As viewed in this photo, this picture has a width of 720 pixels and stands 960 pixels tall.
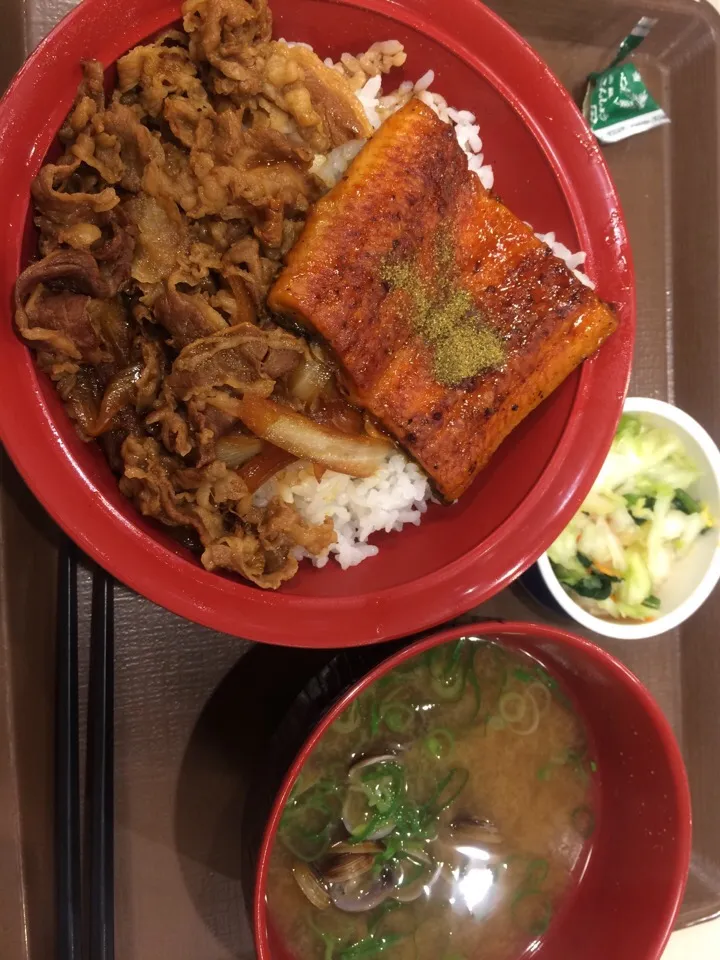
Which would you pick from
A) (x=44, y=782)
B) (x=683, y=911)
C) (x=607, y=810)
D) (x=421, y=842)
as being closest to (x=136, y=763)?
(x=44, y=782)

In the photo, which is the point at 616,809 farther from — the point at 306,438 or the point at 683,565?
the point at 306,438

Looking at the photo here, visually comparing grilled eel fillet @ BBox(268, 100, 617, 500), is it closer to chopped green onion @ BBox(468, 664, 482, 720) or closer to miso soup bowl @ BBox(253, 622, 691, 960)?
miso soup bowl @ BBox(253, 622, 691, 960)

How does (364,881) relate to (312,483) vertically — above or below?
below

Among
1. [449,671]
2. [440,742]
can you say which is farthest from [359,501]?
[440,742]

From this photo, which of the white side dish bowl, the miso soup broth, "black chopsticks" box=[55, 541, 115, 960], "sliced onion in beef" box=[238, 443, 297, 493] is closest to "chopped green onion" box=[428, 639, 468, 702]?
the miso soup broth

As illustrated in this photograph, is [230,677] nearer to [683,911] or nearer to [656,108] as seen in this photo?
[683,911]
